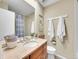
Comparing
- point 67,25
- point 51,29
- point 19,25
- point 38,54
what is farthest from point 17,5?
point 51,29

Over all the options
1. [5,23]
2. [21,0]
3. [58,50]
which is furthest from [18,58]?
[58,50]

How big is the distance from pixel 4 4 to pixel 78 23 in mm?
2017

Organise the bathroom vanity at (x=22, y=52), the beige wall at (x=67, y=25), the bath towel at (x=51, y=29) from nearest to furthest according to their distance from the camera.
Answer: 1. the bathroom vanity at (x=22, y=52)
2. the beige wall at (x=67, y=25)
3. the bath towel at (x=51, y=29)

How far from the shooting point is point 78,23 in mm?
2654

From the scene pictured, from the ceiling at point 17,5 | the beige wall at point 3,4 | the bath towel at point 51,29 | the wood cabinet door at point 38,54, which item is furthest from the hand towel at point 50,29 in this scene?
the beige wall at point 3,4

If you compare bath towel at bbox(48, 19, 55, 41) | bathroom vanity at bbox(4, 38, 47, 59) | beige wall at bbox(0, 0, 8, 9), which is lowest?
bathroom vanity at bbox(4, 38, 47, 59)

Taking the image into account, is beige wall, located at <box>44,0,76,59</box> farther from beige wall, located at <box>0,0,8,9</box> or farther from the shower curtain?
beige wall, located at <box>0,0,8,9</box>

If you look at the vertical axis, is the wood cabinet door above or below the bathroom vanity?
below

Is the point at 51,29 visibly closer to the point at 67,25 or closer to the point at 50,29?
the point at 50,29

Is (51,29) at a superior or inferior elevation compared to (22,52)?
superior

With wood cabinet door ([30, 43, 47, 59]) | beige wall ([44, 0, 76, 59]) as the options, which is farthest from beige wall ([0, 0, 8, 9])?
beige wall ([44, 0, 76, 59])

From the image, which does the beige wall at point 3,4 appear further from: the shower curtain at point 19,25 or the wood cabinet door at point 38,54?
the wood cabinet door at point 38,54

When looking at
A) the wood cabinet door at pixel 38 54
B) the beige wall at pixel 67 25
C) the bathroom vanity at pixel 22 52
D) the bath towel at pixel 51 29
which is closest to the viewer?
the bathroom vanity at pixel 22 52

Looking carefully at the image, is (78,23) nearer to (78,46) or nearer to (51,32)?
(78,46)
